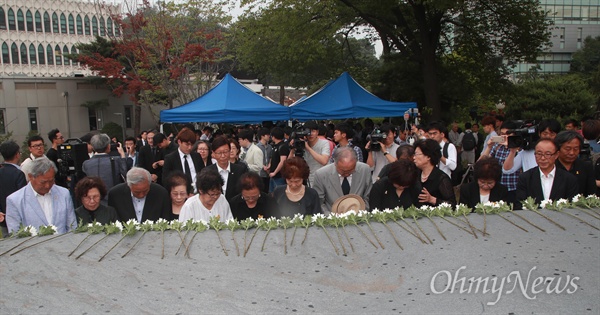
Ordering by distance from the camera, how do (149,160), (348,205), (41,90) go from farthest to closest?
(41,90)
(149,160)
(348,205)

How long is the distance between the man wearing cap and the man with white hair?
85.7 inches

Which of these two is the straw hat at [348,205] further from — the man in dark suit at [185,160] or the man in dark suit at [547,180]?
the man in dark suit at [185,160]

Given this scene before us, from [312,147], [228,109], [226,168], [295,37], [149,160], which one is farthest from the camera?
[295,37]

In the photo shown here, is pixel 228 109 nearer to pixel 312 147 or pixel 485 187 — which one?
pixel 312 147

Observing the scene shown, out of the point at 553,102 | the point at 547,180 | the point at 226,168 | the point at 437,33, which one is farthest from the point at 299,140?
the point at 553,102

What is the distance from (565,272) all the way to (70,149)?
A: 595cm

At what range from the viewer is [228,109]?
34.1 feet

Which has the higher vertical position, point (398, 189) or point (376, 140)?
point (376, 140)

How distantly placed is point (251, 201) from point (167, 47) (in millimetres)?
17991

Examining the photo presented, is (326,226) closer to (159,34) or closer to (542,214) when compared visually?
(542,214)

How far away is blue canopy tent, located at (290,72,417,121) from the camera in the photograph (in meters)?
11.1

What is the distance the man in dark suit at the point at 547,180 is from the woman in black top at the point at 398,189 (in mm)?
897

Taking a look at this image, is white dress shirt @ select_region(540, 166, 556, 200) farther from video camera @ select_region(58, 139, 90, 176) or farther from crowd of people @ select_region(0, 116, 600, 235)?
video camera @ select_region(58, 139, 90, 176)

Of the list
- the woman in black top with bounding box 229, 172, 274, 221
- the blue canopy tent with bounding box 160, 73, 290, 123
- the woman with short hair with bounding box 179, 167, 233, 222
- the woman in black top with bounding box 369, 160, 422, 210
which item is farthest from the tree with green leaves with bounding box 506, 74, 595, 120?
the woman with short hair with bounding box 179, 167, 233, 222
